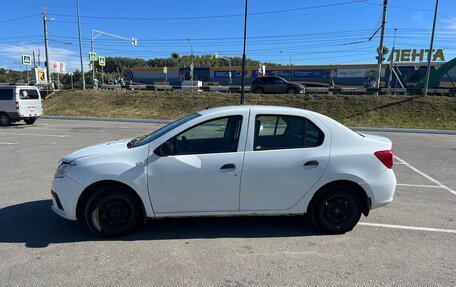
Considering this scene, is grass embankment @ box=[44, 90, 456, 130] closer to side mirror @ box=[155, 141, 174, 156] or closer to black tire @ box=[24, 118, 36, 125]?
black tire @ box=[24, 118, 36, 125]

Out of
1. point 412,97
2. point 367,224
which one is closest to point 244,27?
point 412,97

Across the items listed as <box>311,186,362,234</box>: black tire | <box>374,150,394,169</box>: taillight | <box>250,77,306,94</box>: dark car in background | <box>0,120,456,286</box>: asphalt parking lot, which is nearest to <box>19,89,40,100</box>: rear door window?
<box>0,120,456,286</box>: asphalt parking lot

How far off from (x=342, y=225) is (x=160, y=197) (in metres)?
2.32

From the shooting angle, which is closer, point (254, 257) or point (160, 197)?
point (254, 257)

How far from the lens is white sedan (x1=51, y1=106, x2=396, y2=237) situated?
3.95 meters

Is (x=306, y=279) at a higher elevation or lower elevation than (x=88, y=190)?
lower

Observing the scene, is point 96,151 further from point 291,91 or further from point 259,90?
point 259,90

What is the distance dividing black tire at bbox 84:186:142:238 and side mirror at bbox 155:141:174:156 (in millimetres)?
636

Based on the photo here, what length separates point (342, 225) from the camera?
170 inches

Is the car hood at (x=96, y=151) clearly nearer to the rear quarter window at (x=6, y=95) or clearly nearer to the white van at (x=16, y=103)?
the white van at (x=16, y=103)

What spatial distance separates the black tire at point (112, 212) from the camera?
3979 millimetres

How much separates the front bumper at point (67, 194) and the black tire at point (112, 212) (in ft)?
0.51

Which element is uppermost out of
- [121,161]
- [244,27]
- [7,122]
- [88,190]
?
[244,27]

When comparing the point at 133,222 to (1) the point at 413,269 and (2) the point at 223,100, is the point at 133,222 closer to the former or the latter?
(1) the point at 413,269
